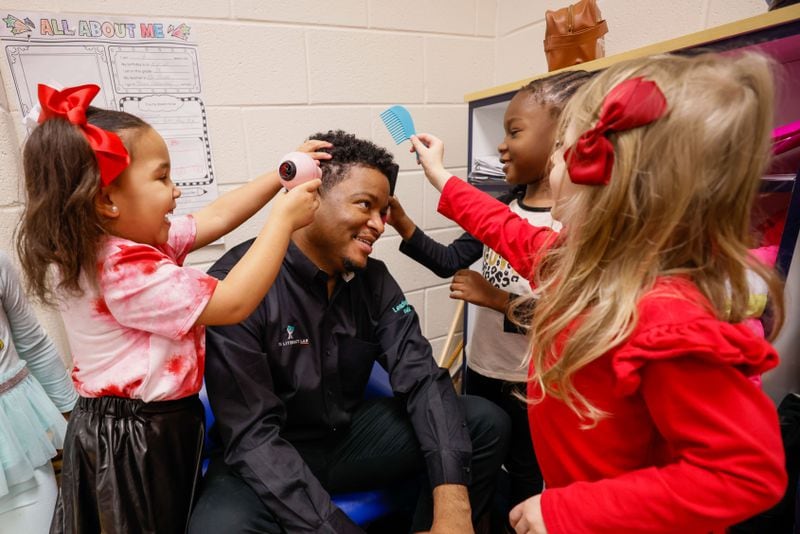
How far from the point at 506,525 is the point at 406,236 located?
967mm

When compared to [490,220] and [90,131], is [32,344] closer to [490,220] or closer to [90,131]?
[90,131]

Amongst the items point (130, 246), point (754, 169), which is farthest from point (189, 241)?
point (754, 169)

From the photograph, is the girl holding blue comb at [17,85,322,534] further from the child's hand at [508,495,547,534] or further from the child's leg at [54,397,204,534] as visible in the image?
the child's hand at [508,495,547,534]

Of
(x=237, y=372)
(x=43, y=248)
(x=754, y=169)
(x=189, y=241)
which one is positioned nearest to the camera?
(x=754, y=169)

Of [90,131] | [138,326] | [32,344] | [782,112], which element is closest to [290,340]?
[138,326]

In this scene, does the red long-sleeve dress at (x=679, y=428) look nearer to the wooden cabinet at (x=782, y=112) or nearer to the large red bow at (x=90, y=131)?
the wooden cabinet at (x=782, y=112)

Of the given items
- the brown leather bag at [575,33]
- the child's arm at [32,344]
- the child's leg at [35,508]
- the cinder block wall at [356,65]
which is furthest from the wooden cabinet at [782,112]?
the child's leg at [35,508]

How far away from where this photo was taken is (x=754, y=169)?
0.54 meters

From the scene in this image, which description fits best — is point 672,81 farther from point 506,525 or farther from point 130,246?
point 506,525

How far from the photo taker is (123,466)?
0.78 meters

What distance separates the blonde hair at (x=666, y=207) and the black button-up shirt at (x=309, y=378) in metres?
0.42

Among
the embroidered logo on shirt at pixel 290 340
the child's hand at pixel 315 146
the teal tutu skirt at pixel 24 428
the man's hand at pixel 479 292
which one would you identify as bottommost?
the teal tutu skirt at pixel 24 428

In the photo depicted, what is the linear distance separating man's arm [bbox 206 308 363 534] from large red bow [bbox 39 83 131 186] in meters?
0.37

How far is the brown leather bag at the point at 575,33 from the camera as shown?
4.23ft
